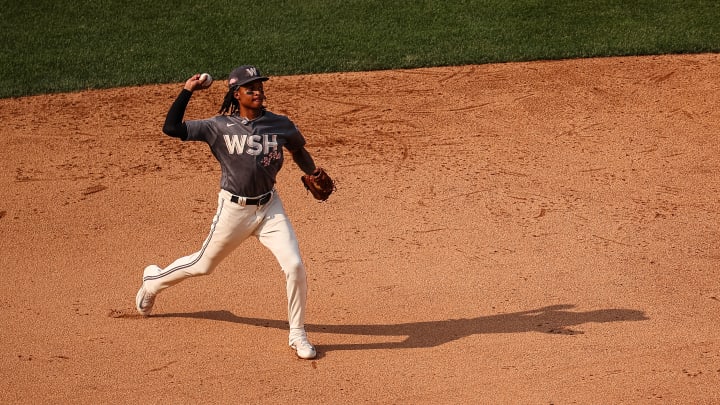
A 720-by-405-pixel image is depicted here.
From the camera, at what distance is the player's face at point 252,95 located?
20.5ft

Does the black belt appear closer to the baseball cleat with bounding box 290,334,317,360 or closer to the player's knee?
the player's knee

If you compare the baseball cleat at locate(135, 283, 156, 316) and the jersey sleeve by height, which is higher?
the jersey sleeve

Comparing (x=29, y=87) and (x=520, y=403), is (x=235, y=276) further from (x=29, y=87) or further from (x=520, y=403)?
(x=29, y=87)

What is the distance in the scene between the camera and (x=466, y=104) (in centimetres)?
1083

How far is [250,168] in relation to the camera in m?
6.23

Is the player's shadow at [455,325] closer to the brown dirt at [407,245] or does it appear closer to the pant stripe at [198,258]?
the brown dirt at [407,245]

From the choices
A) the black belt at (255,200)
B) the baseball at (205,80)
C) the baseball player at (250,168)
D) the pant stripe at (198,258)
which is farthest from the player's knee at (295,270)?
the baseball at (205,80)

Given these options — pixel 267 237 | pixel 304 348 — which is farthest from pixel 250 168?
pixel 304 348

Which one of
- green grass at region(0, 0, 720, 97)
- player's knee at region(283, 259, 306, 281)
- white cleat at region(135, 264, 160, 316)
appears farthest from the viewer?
green grass at region(0, 0, 720, 97)

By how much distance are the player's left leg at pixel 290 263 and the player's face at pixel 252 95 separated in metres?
0.64

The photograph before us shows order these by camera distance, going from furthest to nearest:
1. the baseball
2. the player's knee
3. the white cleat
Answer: the white cleat → the player's knee → the baseball

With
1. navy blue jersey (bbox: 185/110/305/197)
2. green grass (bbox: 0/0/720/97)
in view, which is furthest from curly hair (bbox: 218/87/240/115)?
green grass (bbox: 0/0/720/97)

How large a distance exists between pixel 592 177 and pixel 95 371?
16.4ft

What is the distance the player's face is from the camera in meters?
6.26
